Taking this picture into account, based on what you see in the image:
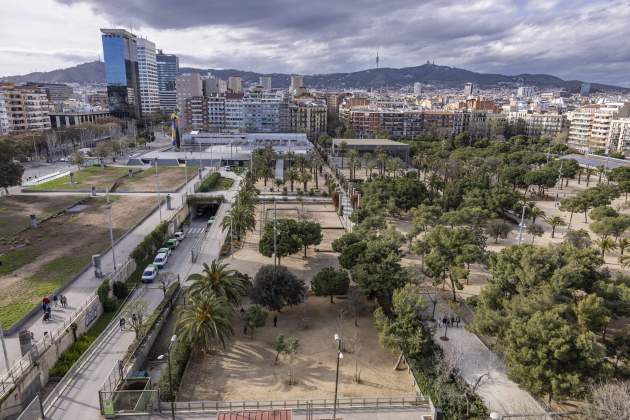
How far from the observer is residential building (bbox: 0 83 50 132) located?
119 metres

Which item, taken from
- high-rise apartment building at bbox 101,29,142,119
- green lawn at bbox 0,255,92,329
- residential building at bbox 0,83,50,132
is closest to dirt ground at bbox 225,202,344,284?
green lawn at bbox 0,255,92,329

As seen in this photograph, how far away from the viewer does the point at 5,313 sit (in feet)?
97.7

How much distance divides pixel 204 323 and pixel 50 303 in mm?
14940

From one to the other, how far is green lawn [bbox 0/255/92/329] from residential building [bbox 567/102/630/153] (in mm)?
146791

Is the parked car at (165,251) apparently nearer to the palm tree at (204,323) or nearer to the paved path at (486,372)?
the palm tree at (204,323)

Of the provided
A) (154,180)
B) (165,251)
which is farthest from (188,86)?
(165,251)

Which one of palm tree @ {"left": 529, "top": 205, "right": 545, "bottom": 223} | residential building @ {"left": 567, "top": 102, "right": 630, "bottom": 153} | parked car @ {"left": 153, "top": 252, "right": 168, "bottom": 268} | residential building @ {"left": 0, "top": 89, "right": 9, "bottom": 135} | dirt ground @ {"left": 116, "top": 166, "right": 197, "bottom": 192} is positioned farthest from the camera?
residential building @ {"left": 567, "top": 102, "right": 630, "bottom": 153}

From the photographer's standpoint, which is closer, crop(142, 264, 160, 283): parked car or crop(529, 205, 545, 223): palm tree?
crop(142, 264, 160, 283): parked car

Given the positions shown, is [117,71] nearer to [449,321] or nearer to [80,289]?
[80,289]

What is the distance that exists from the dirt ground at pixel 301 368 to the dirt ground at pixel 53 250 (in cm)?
1562

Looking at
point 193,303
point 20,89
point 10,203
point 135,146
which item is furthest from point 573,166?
point 20,89

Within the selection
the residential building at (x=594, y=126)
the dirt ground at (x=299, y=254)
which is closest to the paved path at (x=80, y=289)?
the dirt ground at (x=299, y=254)

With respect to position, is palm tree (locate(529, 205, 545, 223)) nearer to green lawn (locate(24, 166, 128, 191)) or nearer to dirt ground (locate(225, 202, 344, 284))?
dirt ground (locate(225, 202, 344, 284))

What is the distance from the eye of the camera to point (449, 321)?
31.9 meters
